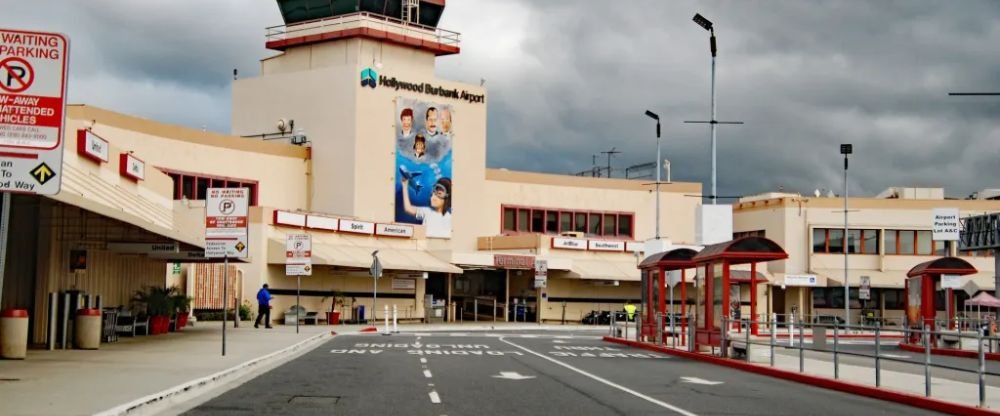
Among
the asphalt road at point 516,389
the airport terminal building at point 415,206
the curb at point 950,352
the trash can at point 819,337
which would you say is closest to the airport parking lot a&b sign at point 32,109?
the asphalt road at point 516,389

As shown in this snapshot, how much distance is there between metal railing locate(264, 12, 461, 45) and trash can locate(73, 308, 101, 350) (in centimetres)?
3663

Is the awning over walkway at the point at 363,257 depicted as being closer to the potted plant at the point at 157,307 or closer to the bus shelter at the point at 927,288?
the potted plant at the point at 157,307

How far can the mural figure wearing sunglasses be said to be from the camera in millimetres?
63312

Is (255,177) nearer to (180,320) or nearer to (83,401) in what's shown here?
(180,320)

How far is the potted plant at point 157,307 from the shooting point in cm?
3539

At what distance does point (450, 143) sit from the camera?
64500 mm

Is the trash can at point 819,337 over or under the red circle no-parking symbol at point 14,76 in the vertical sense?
under

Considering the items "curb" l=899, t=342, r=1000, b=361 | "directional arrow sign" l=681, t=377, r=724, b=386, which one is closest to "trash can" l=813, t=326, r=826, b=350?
"directional arrow sign" l=681, t=377, r=724, b=386

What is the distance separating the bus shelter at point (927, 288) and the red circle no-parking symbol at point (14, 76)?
3326cm

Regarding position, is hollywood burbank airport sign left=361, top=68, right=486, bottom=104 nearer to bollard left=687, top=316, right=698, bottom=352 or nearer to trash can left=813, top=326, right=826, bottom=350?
bollard left=687, top=316, right=698, bottom=352

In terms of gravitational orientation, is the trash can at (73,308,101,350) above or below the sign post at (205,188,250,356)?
below

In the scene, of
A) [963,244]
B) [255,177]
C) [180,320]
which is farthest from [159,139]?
[963,244]

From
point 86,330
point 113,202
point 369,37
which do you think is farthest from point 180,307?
point 369,37

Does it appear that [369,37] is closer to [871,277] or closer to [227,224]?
[871,277]
